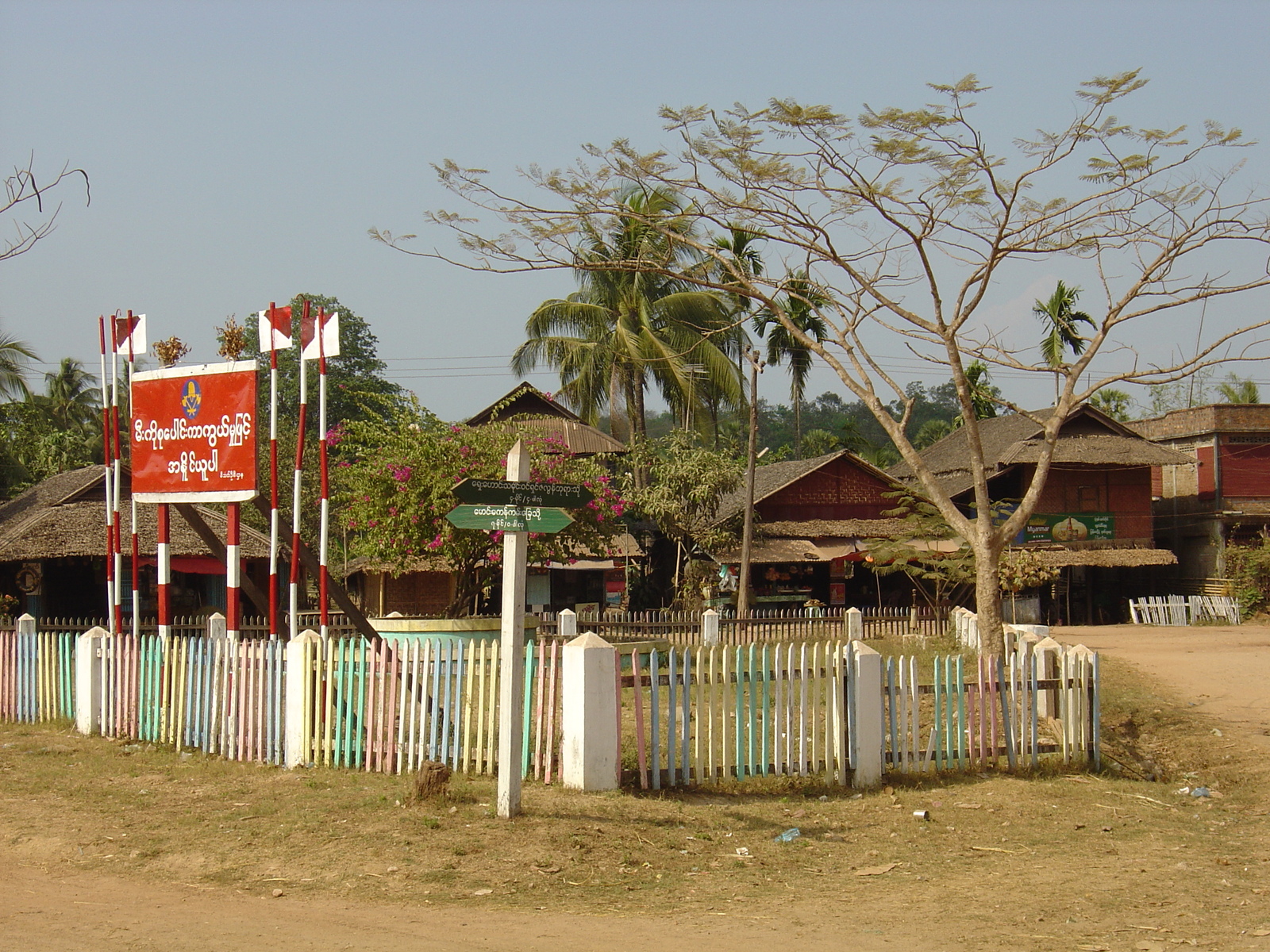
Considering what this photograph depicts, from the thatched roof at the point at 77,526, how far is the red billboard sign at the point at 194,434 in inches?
483

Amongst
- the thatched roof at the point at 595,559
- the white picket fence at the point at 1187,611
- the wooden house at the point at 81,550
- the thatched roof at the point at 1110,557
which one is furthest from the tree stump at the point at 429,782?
the thatched roof at the point at 1110,557

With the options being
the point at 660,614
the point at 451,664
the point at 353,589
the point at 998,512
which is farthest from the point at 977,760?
the point at 353,589

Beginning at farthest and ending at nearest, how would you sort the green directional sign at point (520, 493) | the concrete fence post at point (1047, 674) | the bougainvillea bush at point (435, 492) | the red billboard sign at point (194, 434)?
the bougainvillea bush at point (435, 492) < the concrete fence post at point (1047, 674) < the red billboard sign at point (194, 434) < the green directional sign at point (520, 493)

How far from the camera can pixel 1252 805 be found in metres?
10.2

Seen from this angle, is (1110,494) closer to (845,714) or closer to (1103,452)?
(1103,452)

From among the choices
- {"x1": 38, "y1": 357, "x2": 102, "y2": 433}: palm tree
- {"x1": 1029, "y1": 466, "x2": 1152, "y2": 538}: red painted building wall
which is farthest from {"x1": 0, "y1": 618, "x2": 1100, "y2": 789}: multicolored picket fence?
{"x1": 38, "y1": 357, "x2": 102, "y2": 433}: palm tree

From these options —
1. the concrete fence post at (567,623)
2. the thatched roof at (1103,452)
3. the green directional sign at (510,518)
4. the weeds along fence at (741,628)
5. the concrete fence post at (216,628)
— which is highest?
the thatched roof at (1103,452)

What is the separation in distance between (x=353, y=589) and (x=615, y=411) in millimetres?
9487

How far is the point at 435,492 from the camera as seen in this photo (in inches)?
770

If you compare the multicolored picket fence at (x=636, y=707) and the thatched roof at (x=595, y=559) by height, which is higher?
the thatched roof at (x=595, y=559)

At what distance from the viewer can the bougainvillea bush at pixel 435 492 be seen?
19.9 metres

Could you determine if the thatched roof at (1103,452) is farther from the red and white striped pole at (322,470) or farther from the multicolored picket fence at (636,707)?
the red and white striped pole at (322,470)

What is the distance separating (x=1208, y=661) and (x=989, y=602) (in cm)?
836

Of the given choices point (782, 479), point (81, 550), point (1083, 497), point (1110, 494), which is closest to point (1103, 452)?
point (1083, 497)
